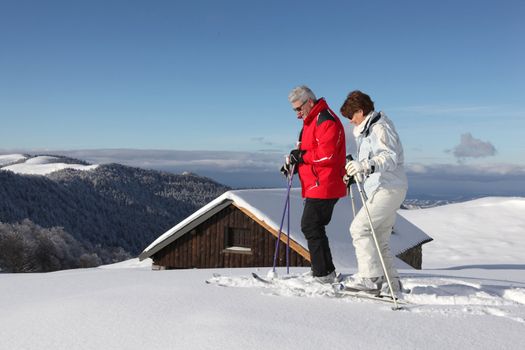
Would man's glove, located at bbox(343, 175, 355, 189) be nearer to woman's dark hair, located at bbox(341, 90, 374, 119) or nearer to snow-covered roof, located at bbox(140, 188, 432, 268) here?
woman's dark hair, located at bbox(341, 90, 374, 119)

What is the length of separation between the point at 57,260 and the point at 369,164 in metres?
61.2

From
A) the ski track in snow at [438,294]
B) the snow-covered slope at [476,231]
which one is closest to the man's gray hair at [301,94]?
the ski track in snow at [438,294]

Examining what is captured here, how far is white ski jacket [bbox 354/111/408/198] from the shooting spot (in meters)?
4.09

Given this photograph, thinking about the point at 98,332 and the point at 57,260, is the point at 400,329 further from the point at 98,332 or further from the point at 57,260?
the point at 57,260

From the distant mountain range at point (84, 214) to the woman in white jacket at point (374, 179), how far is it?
56164mm

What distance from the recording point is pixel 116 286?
4.98 meters

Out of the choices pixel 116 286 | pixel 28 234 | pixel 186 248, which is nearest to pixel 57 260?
pixel 28 234

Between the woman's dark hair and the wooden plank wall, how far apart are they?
11.4m

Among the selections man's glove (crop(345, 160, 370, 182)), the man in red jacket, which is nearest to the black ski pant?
the man in red jacket

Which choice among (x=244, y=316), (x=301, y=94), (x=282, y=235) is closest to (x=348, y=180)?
(x=301, y=94)

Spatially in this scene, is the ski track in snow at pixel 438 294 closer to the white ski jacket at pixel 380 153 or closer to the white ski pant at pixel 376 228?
the white ski pant at pixel 376 228

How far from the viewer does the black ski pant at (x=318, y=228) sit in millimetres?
4773

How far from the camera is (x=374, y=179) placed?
4352mm

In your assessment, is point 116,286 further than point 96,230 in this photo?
No
